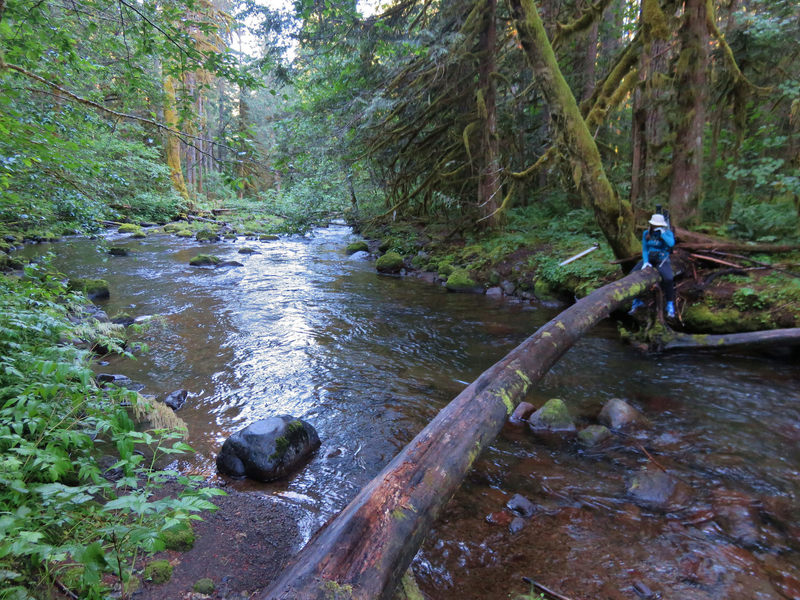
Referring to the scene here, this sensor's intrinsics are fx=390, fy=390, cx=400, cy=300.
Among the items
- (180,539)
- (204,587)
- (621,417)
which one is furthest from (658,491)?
(180,539)

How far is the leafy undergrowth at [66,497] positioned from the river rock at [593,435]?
3.79 metres

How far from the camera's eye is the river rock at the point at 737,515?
294 centimetres

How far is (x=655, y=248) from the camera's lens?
634 cm

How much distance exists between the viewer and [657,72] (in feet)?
23.8

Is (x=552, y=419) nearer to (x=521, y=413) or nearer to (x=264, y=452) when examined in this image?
(x=521, y=413)

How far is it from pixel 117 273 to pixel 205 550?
41.3 feet

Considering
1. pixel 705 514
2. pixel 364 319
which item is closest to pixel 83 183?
pixel 364 319

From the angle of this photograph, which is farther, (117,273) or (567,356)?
(117,273)

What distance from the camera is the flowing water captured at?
2.76m

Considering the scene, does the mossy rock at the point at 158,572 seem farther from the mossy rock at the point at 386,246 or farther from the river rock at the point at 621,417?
the mossy rock at the point at 386,246

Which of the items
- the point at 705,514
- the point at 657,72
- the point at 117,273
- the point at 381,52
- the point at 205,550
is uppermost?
the point at 381,52

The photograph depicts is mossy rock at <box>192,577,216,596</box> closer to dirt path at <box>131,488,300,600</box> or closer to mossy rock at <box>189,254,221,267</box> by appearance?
dirt path at <box>131,488,300,600</box>

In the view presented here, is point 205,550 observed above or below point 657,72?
below

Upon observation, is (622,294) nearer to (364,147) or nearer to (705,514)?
(705,514)
